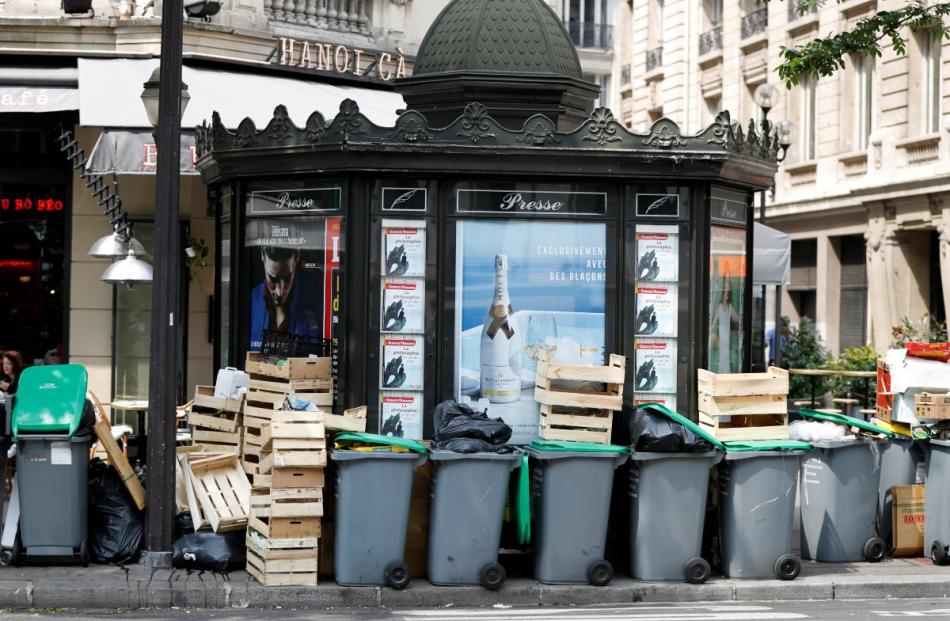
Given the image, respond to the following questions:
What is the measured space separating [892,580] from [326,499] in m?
3.91

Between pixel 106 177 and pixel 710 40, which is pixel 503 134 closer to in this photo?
pixel 106 177

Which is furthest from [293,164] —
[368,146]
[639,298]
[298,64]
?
[298,64]

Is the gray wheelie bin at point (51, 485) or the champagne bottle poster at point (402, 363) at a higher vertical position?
the champagne bottle poster at point (402, 363)

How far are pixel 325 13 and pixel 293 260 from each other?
7577mm

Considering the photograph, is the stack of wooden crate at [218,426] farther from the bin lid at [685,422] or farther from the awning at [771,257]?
the awning at [771,257]

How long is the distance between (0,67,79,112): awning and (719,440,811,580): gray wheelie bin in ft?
25.8

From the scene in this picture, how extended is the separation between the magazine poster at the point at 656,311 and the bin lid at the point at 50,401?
407cm

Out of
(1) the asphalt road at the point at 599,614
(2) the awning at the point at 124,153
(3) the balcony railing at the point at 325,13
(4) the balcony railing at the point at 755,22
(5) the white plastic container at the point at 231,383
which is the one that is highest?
(4) the balcony railing at the point at 755,22

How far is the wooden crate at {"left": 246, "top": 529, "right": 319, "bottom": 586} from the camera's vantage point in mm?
9336

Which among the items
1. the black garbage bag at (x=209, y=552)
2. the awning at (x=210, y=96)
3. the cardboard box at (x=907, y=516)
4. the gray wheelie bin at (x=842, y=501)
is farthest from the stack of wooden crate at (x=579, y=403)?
the awning at (x=210, y=96)

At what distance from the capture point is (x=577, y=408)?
1054 centimetres

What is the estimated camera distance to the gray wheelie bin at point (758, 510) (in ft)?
32.6

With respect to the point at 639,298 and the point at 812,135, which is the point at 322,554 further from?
the point at 812,135

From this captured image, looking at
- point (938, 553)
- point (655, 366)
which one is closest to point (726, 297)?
point (655, 366)
